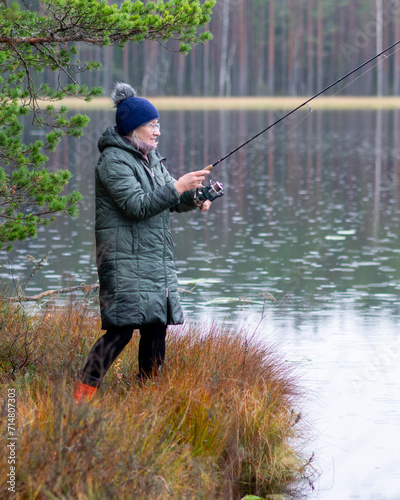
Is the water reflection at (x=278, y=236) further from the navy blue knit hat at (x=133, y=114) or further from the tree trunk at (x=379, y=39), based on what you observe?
the tree trunk at (x=379, y=39)

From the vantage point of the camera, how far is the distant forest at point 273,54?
7894cm

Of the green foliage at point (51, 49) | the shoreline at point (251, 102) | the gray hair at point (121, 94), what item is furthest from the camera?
the shoreline at point (251, 102)

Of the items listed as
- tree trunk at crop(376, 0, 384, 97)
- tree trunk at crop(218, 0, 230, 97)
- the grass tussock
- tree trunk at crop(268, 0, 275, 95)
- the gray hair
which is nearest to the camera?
the grass tussock

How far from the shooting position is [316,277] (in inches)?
429

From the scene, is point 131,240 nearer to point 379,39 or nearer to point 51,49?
point 51,49

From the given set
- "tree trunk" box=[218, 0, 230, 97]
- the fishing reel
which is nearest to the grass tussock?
the fishing reel

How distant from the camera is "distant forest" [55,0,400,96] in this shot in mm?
78938

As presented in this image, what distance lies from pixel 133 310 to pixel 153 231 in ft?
1.31

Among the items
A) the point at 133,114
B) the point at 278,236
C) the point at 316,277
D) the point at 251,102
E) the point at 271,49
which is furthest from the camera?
the point at 271,49

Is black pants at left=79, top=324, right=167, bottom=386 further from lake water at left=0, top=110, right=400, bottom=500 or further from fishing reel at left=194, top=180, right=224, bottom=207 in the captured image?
lake water at left=0, top=110, right=400, bottom=500

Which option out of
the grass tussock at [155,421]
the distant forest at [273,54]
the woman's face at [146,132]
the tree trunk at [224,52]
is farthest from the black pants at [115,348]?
the tree trunk at [224,52]

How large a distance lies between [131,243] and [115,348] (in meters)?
0.51

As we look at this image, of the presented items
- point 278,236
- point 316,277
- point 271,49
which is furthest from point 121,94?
point 271,49

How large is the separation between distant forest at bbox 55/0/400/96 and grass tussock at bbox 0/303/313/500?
70.5 meters
